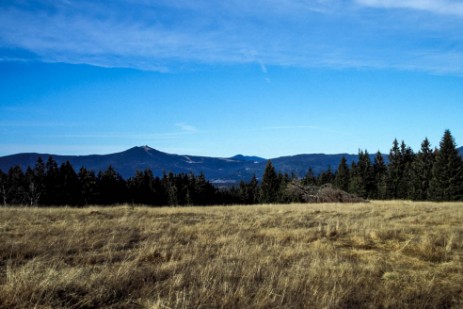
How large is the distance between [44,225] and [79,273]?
6678 millimetres

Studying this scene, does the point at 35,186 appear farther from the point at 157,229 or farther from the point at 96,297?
the point at 96,297

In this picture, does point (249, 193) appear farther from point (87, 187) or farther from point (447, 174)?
point (447, 174)

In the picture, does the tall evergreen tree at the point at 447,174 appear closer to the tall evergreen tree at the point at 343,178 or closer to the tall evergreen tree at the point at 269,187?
the tall evergreen tree at the point at 343,178

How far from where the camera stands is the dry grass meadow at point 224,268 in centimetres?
430

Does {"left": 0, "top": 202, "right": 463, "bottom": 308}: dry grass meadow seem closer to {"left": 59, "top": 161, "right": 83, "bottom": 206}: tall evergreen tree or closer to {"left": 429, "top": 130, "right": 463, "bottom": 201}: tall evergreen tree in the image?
{"left": 429, "top": 130, "right": 463, "bottom": 201}: tall evergreen tree

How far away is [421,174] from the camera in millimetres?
68250

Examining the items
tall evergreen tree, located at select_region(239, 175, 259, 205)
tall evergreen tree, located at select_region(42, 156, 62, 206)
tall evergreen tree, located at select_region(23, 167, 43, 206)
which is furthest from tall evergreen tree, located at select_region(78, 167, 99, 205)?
tall evergreen tree, located at select_region(239, 175, 259, 205)

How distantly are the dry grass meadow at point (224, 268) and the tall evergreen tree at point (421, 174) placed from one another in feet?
210

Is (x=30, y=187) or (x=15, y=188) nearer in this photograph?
(x=30, y=187)

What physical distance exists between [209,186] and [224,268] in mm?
88005

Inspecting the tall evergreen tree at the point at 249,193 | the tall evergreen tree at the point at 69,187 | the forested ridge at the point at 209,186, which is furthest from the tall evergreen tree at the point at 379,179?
the tall evergreen tree at the point at 69,187

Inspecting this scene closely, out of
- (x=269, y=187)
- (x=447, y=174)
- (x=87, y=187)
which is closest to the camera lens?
(x=447, y=174)

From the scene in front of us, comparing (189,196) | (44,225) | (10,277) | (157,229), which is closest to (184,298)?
(10,277)

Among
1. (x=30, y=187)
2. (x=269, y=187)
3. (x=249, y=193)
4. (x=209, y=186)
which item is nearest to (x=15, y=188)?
(x=30, y=187)
